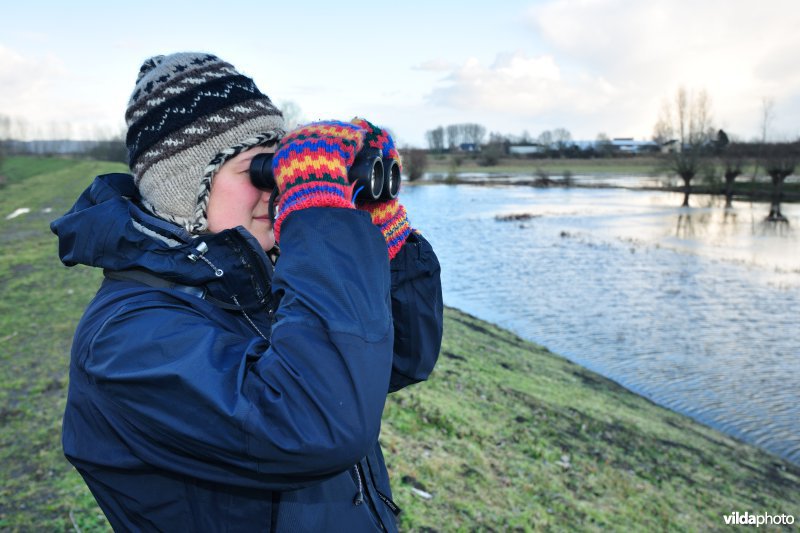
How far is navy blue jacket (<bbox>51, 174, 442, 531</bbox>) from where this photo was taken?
1181mm

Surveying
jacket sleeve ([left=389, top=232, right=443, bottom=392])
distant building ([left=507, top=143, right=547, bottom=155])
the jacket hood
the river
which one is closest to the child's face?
the jacket hood

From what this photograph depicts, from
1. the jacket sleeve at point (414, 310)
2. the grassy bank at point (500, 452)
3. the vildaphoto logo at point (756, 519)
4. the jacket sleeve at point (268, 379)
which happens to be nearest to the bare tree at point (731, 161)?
the grassy bank at point (500, 452)

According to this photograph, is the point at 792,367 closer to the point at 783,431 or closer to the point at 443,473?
the point at 783,431

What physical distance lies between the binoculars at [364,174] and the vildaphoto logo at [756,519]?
15.4ft

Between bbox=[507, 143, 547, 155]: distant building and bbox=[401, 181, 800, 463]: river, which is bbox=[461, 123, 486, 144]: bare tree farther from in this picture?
bbox=[401, 181, 800, 463]: river

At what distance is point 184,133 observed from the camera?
1549 mm

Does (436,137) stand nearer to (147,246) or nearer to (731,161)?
(731,161)

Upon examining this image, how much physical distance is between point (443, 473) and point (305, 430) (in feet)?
11.2

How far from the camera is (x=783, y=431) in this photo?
771 centimetres

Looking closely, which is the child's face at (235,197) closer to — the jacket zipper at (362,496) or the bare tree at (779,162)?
the jacket zipper at (362,496)

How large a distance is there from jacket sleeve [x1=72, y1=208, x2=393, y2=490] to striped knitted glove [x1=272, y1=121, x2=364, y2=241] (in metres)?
0.05

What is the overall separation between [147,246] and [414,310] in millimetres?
774

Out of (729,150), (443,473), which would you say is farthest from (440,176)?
(443,473)

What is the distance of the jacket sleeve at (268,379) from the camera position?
3.85ft
